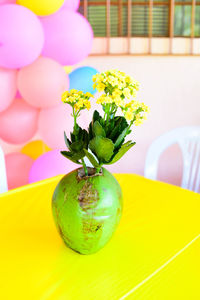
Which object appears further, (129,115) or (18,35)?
(18,35)

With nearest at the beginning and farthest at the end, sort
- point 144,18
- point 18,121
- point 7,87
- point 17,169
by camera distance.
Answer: point 7,87 → point 18,121 → point 17,169 → point 144,18

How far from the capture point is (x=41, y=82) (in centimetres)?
150

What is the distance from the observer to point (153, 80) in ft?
7.54

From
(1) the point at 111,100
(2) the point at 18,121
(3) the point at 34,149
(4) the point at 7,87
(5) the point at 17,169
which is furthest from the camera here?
(3) the point at 34,149

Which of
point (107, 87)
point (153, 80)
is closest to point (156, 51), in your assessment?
point (153, 80)

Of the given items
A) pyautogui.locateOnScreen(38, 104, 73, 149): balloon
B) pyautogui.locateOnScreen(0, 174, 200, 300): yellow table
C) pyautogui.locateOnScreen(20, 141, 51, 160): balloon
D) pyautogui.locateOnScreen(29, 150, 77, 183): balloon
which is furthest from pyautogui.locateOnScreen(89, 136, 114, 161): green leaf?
pyautogui.locateOnScreen(20, 141, 51, 160): balloon

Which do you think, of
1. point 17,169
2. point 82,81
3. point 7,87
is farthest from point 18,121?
point 82,81

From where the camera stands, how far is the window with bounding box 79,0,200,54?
2.15m

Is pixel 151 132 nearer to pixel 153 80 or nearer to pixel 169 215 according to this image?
pixel 153 80

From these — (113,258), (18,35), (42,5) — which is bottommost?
(113,258)

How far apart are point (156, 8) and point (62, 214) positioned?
79.6 inches

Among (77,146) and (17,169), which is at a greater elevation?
(77,146)

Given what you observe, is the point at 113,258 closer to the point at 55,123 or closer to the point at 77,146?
the point at 77,146

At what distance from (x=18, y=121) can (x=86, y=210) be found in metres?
1.13
